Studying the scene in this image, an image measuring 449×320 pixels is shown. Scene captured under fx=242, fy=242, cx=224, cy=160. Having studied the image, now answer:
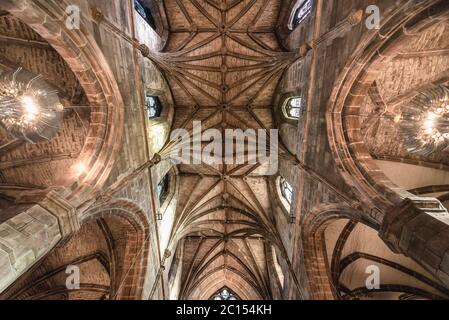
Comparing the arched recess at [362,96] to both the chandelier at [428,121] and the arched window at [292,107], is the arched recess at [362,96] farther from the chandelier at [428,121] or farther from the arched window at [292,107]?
the arched window at [292,107]

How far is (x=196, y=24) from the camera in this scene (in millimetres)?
11617

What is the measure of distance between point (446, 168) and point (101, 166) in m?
10.5

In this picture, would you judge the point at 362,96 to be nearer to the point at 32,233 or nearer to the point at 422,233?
the point at 422,233

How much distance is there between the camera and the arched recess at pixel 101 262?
7379 mm

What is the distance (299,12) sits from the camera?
36.0ft

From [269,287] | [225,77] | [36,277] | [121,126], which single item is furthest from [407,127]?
[36,277]

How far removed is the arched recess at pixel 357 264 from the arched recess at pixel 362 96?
2.00m

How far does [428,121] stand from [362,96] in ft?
7.25

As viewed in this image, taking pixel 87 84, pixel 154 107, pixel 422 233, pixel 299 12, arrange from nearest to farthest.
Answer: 1. pixel 422 233
2. pixel 87 84
3. pixel 299 12
4. pixel 154 107

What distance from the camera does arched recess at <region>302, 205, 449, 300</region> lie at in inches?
307

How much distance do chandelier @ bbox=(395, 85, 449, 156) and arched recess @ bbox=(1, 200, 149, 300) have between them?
703cm

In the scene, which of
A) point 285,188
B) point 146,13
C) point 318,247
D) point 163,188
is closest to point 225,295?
point 163,188

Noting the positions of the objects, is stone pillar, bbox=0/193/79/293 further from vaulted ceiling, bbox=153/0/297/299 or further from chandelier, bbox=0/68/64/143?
vaulted ceiling, bbox=153/0/297/299

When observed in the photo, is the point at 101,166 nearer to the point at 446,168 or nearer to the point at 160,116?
the point at 160,116
